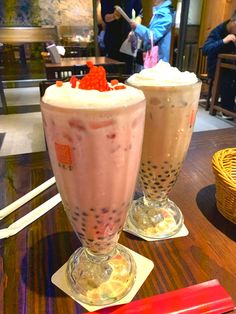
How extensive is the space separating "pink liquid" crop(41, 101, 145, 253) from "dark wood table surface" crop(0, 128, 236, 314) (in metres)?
0.15

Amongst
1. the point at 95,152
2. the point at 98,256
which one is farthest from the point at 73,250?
the point at 95,152

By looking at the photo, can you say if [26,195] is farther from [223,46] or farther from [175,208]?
[223,46]

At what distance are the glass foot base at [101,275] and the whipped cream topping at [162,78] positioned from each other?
35 centimetres

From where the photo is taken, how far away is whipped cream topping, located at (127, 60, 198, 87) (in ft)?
1.64

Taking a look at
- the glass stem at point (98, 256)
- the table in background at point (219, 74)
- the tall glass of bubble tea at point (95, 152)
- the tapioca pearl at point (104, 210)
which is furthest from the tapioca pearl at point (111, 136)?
the table in background at point (219, 74)

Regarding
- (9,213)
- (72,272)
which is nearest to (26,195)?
(9,213)

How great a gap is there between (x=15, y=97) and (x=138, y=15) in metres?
2.42

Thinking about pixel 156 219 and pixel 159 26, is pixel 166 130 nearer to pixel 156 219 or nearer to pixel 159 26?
pixel 156 219

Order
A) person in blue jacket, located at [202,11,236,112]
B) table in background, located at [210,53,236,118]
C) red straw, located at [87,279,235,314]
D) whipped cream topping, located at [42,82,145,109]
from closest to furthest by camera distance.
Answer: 1. whipped cream topping, located at [42,82,145,109]
2. red straw, located at [87,279,235,314]
3. table in background, located at [210,53,236,118]
4. person in blue jacket, located at [202,11,236,112]

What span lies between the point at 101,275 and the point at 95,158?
286 millimetres

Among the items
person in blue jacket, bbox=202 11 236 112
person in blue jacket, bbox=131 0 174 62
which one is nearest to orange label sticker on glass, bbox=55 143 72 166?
person in blue jacket, bbox=131 0 174 62

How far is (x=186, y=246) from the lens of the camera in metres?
0.61

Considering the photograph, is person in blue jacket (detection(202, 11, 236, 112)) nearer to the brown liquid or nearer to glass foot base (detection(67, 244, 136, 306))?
the brown liquid

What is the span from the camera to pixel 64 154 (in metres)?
0.39
